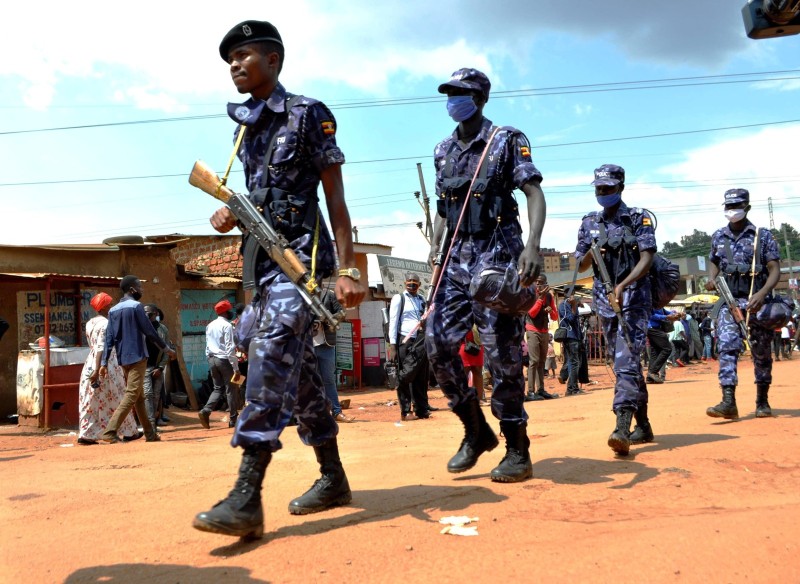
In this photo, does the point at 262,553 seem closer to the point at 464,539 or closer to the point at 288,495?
the point at 464,539

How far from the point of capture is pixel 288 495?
446 centimetres

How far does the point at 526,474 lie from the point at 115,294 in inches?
493

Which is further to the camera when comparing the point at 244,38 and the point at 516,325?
the point at 516,325

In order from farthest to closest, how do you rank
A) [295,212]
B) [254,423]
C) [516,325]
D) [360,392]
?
[360,392] → [516,325] → [295,212] → [254,423]

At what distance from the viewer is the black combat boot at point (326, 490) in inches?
156

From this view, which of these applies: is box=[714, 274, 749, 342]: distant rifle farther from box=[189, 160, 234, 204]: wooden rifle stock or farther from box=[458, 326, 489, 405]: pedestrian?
box=[189, 160, 234, 204]: wooden rifle stock

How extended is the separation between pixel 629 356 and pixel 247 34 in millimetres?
3747

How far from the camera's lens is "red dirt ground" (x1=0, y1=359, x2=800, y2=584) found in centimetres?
303

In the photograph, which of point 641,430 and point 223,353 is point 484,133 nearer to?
point 641,430

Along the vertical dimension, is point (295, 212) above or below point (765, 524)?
above

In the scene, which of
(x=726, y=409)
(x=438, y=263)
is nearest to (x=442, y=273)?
(x=438, y=263)

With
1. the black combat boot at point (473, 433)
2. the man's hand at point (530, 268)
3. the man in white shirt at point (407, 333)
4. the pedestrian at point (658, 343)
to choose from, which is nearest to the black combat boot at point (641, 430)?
the black combat boot at point (473, 433)

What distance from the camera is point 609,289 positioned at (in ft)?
20.5

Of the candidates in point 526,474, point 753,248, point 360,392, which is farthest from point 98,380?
point 360,392
